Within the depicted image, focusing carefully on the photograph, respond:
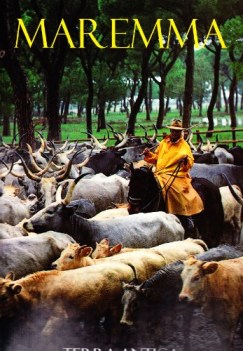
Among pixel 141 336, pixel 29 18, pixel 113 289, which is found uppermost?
pixel 29 18

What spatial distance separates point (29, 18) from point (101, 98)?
11208mm

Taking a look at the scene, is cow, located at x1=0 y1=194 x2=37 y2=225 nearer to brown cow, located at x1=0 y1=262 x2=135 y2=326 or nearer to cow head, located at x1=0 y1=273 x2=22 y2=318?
brown cow, located at x1=0 y1=262 x2=135 y2=326

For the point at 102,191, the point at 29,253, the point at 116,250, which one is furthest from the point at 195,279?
the point at 102,191

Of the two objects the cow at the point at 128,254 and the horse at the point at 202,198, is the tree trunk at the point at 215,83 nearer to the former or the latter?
the horse at the point at 202,198

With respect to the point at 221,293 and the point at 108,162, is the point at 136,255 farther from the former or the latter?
the point at 108,162

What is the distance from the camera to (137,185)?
10.2 meters

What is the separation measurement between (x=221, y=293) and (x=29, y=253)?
2.26m

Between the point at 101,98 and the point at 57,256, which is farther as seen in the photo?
the point at 101,98

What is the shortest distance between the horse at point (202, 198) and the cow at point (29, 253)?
2282 mm

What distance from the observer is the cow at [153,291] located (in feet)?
22.2

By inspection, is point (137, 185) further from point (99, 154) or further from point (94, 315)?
point (99, 154)

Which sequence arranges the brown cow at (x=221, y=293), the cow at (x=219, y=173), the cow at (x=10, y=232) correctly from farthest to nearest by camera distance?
1. the cow at (x=219, y=173)
2. the cow at (x=10, y=232)
3. the brown cow at (x=221, y=293)

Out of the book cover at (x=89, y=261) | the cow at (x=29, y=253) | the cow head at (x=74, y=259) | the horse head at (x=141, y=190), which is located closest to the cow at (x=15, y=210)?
the book cover at (x=89, y=261)

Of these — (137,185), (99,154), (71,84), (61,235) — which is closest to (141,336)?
(61,235)
